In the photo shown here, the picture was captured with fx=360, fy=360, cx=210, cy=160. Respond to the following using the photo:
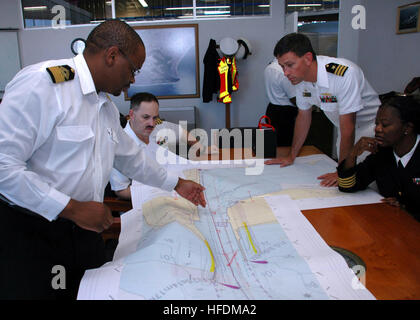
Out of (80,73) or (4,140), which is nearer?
(4,140)

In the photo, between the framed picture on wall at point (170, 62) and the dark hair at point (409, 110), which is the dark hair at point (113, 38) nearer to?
the dark hair at point (409, 110)

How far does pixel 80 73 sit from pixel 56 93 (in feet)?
0.38

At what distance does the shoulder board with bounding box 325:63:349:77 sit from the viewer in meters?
1.88

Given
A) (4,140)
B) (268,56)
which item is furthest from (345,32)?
(4,140)

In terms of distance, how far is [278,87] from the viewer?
12.0 feet

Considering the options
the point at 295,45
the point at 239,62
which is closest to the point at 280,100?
the point at 239,62

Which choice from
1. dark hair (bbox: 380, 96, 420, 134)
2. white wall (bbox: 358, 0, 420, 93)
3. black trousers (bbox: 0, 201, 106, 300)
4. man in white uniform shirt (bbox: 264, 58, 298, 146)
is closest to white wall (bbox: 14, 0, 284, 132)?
white wall (bbox: 358, 0, 420, 93)

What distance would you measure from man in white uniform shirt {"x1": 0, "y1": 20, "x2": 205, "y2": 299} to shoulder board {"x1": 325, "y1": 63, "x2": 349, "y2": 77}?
1179 mm

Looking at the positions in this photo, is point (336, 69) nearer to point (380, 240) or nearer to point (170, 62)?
point (380, 240)

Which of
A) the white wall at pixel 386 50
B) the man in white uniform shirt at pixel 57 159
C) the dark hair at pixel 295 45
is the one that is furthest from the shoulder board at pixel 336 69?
the white wall at pixel 386 50

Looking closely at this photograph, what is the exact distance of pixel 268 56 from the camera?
512cm

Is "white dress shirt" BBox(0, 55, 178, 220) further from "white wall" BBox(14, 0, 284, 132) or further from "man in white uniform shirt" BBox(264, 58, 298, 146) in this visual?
"white wall" BBox(14, 0, 284, 132)
